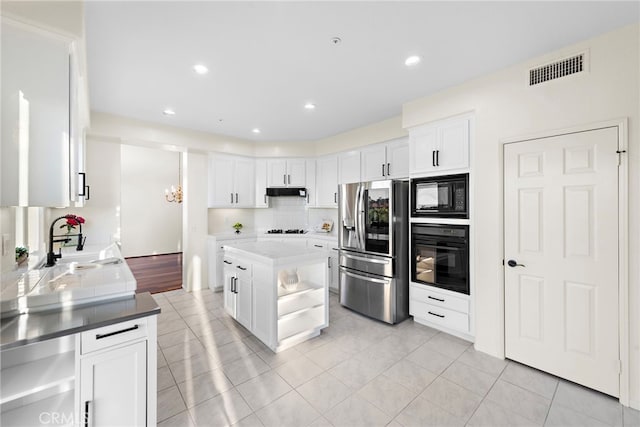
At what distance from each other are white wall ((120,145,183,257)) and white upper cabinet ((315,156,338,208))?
5.39 meters

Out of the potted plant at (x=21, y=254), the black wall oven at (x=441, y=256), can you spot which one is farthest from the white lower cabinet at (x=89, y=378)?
the black wall oven at (x=441, y=256)

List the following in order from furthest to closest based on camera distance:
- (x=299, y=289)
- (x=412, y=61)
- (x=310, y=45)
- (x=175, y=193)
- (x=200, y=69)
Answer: (x=175, y=193) < (x=299, y=289) < (x=200, y=69) < (x=412, y=61) < (x=310, y=45)

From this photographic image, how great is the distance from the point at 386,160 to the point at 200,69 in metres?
2.71

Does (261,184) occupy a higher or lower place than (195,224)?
higher

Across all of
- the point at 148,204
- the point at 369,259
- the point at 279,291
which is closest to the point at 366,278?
the point at 369,259

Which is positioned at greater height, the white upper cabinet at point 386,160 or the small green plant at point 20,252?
the white upper cabinet at point 386,160

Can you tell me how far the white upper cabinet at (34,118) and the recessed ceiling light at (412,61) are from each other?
2.44 meters

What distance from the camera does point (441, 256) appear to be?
9.82 feet

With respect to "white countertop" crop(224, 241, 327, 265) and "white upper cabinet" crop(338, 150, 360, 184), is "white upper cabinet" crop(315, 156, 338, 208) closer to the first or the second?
"white upper cabinet" crop(338, 150, 360, 184)

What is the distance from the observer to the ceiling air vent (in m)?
2.13

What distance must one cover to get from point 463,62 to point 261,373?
3.32 m

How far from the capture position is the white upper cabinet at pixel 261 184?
5.32 meters

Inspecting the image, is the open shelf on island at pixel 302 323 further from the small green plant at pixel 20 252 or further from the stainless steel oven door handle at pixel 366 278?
the small green plant at pixel 20 252

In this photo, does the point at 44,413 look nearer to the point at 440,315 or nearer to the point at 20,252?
the point at 20,252
